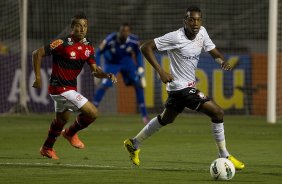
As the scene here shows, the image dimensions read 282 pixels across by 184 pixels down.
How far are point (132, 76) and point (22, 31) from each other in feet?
14.5

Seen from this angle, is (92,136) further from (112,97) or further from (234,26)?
(234,26)

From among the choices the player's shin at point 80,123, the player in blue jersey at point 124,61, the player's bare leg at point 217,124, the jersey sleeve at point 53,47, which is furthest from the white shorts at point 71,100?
the player in blue jersey at point 124,61

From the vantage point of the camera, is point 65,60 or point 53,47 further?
point 65,60

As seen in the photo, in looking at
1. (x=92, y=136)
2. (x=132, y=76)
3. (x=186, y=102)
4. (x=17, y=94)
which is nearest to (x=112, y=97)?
(x=17, y=94)

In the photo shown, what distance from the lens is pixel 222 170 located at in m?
9.73

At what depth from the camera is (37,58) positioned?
12109 millimetres

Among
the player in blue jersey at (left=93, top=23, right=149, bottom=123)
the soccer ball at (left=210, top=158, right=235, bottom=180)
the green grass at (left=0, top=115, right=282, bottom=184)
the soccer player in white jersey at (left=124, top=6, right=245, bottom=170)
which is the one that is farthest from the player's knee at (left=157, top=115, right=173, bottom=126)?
the player in blue jersey at (left=93, top=23, right=149, bottom=123)

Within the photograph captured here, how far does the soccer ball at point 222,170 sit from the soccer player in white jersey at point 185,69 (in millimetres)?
1389

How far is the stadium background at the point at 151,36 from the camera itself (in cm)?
2469

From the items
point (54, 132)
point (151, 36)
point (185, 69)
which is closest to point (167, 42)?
point (185, 69)

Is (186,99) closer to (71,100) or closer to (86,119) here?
(71,100)

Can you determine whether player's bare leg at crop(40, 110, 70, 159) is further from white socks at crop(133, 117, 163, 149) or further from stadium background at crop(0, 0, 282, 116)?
stadium background at crop(0, 0, 282, 116)

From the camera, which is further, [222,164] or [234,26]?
[234,26]

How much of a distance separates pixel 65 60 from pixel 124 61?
842 cm
